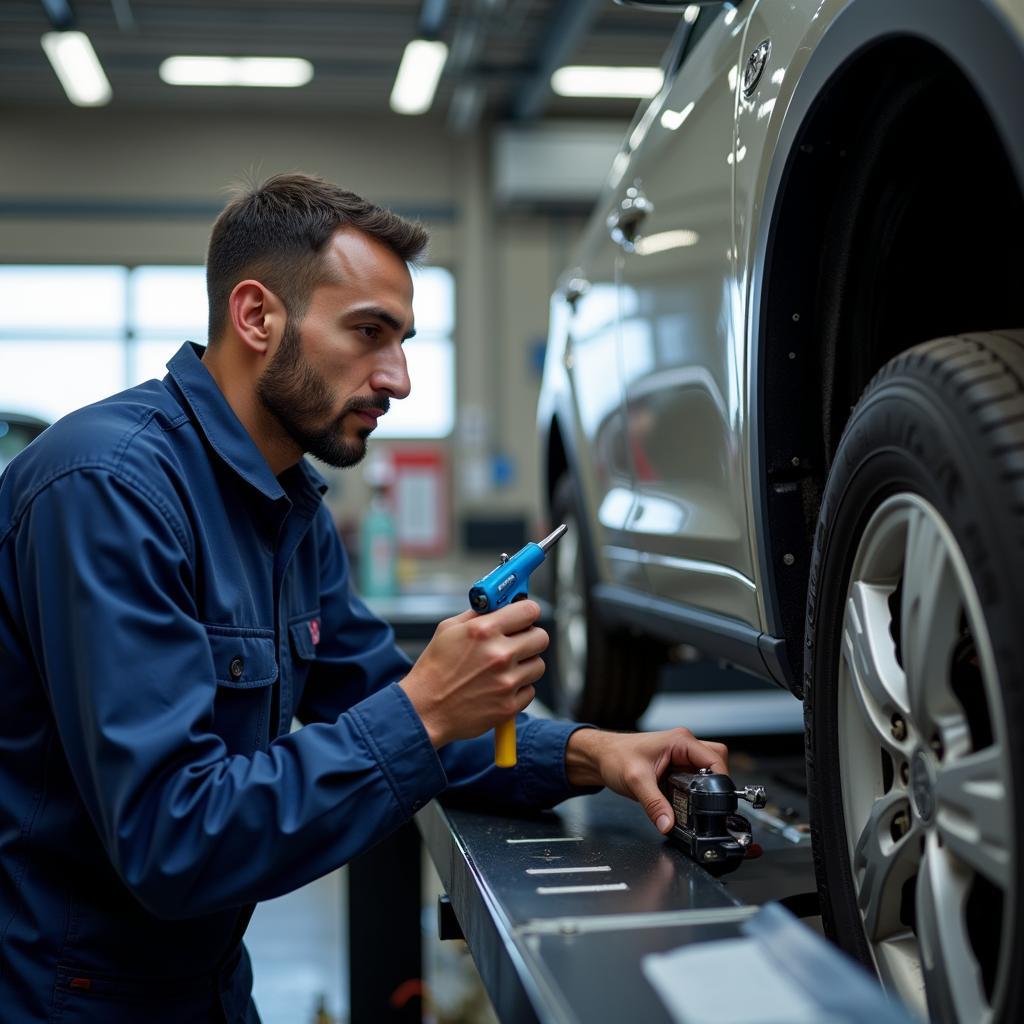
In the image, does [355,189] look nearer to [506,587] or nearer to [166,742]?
[506,587]

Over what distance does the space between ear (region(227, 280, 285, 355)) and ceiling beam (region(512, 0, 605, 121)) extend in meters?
5.71

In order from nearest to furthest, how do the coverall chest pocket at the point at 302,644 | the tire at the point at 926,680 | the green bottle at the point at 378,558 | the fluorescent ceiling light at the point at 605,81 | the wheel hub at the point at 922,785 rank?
the tire at the point at 926,680 < the wheel hub at the point at 922,785 < the coverall chest pocket at the point at 302,644 < the green bottle at the point at 378,558 < the fluorescent ceiling light at the point at 605,81

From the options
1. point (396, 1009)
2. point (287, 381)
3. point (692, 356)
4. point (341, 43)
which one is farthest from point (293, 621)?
point (341, 43)

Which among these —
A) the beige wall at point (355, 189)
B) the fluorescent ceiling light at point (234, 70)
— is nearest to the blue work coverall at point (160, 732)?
the fluorescent ceiling light at point (234, 70)

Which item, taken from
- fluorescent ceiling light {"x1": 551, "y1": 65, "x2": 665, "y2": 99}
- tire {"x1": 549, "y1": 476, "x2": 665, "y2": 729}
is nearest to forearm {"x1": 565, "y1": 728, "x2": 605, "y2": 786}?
tire {"x1": 549, "y1": 476, "x2": 665, "y2": 729}

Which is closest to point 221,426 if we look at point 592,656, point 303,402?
point 303,402

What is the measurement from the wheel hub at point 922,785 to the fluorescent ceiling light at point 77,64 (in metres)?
6.69

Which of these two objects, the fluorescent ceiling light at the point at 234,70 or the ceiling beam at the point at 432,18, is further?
the fluorescent ceiling light at the point at 234,70

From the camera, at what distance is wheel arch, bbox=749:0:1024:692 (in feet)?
3.84

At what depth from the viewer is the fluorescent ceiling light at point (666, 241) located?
1.55 metres

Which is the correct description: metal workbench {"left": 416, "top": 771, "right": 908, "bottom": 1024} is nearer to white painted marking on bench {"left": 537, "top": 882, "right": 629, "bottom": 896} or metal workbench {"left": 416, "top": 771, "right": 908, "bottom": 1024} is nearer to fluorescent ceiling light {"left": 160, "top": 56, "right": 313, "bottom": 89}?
white painted marking on bench {"left": 537, "top": 882, "right": 629, "bottom": 896}

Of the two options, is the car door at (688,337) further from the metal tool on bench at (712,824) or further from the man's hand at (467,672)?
the man's hand at (467,672)

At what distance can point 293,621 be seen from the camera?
1.41 metres

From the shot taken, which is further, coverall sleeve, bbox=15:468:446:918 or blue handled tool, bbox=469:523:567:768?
blue handled tool, bbox=469:523:567:768
